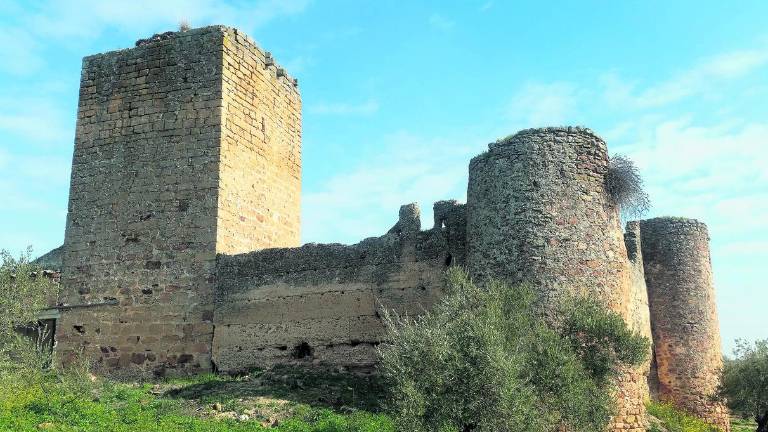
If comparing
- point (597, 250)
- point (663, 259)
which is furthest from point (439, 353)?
point (663, 259)

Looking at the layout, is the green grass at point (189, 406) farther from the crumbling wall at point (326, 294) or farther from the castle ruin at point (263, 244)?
the castle ruin at point (263, 244)

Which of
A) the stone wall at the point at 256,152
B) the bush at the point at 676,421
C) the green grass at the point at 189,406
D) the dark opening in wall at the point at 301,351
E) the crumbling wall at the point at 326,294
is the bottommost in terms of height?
the bush at the point at 676,421

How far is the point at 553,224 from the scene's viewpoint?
10.5 m

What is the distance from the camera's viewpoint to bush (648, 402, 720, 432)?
13.2 metres

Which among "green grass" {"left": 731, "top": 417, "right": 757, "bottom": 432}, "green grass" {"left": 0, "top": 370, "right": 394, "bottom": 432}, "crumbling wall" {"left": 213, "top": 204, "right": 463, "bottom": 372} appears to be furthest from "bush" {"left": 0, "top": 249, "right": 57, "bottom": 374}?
"green grass" {"left": 731, "top": 417, "right": 757, "bottom": 432}

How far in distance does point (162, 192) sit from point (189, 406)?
502 cm

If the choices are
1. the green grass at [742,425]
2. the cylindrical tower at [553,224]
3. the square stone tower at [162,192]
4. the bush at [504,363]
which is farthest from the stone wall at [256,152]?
the green grass at [742,425]

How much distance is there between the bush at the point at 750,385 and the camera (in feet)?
53.3

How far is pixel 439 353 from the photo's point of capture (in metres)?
8.05

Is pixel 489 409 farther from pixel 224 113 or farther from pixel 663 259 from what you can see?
pixel 663 259

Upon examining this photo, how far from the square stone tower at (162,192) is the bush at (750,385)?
10956 millimetres

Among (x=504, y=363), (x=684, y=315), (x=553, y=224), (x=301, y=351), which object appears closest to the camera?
(x=504, y=363)

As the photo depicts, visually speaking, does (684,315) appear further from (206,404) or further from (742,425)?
(206,404)

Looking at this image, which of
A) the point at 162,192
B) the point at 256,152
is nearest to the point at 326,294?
the point at 256,152
